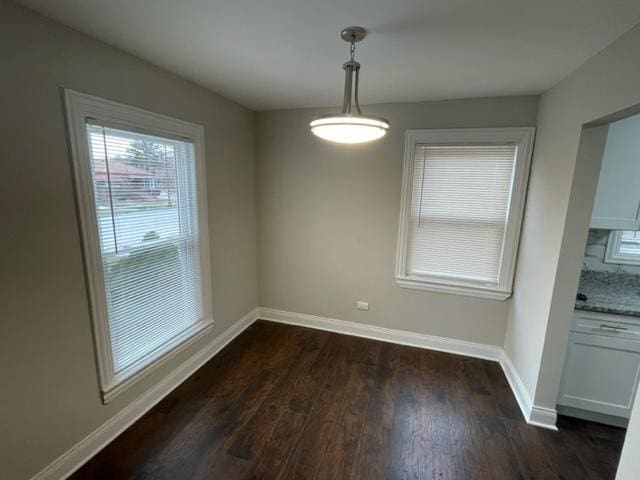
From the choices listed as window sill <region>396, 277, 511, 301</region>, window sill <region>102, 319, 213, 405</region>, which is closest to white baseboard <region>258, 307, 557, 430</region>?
window sill <region>396, 277, 511, 301</region>

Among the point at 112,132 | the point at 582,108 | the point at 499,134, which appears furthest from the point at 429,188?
the point at 112,132

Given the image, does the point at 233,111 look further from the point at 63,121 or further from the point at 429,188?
the point at 429,188

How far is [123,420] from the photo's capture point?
6.54 ft

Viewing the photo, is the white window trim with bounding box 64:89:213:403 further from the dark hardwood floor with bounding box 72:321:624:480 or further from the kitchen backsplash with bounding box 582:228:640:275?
the kitchen backsplash with bounding box 582:228:640:275

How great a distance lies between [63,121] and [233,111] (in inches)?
60.9

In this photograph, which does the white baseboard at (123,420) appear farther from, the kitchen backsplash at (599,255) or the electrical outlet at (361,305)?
the kitchen backsplash at (599,255)

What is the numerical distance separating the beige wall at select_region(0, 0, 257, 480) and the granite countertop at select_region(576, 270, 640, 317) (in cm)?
317

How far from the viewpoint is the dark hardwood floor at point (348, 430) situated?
68.9 inches

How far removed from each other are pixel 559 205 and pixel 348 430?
6.79ft

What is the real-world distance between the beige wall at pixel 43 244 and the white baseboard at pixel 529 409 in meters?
2.86

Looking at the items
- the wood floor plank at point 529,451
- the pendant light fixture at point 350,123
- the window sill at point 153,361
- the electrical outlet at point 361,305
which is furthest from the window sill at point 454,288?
the window sill at point 153,361

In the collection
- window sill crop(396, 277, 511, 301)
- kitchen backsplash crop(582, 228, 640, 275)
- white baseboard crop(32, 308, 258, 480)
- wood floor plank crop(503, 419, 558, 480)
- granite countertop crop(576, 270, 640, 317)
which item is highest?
kitchen backsplash crop(582, 228, 640, 275)

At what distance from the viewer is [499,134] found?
250 cm

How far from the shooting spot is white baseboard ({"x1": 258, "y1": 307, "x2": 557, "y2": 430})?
2107mm
